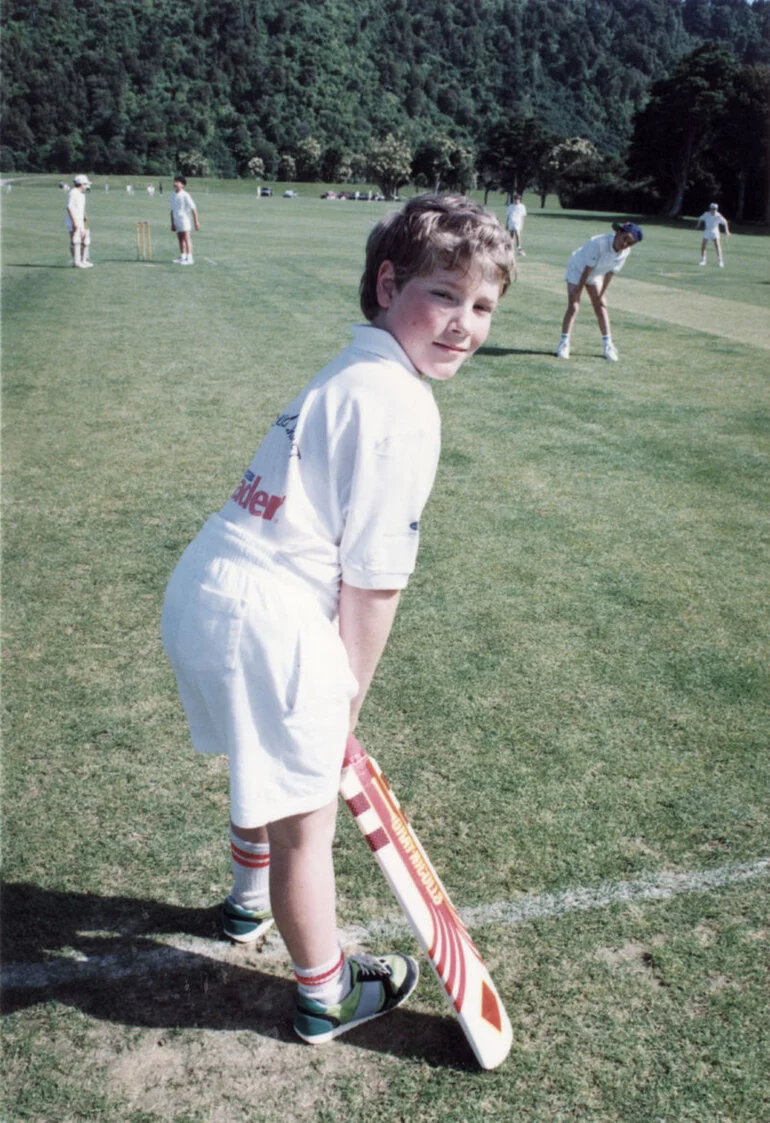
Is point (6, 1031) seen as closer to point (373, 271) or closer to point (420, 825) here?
point (420, 825)

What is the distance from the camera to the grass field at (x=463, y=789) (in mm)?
2328

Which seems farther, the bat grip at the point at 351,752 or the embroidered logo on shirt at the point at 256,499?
the bat grip at the point at 351,752

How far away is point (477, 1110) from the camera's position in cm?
221

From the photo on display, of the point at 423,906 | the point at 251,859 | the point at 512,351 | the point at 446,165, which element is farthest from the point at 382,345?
the point at 446,165

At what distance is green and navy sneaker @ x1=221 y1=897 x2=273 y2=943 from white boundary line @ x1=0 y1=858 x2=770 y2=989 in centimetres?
3

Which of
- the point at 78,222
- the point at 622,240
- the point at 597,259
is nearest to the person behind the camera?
the point at 622,240

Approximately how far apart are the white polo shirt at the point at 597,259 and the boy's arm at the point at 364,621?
10.2 metres

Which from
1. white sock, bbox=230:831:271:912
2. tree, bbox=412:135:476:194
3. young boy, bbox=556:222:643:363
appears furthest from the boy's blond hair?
tree, bbox=412:135:476:194

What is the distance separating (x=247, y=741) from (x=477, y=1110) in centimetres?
114

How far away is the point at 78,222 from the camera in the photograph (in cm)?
1866

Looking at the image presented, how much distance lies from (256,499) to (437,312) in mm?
576

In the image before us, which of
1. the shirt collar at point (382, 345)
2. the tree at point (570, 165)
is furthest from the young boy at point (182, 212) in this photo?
the tree at point (570, 165)

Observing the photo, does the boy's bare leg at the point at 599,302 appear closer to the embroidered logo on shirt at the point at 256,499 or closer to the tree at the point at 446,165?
the embroidered logo on shirt at the point at 256,499

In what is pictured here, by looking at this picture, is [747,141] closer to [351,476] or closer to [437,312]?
[437,312]
